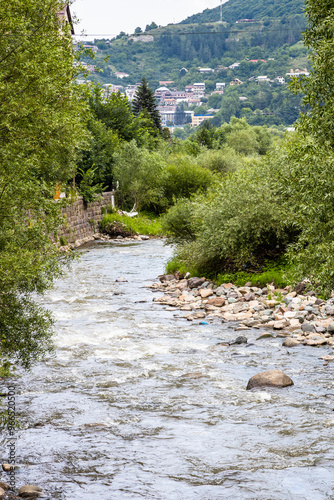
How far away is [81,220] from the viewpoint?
40.4 meters

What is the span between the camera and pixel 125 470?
8.18m

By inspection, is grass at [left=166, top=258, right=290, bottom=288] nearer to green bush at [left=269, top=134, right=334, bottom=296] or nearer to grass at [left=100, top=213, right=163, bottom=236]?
A: green bush at [left=269, top=134, right=334, bottom=296]

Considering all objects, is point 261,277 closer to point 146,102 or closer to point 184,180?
point 184,180

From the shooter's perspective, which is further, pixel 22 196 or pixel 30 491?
pixel 22 196

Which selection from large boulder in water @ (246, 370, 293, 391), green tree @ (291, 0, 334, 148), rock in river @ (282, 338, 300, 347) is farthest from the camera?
rock in river @ (282, 338, 300, 347)

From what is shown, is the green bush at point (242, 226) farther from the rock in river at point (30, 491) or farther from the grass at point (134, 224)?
the grass at point (134, 224)

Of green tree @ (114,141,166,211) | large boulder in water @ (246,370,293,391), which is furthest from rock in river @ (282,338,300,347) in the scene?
green tree @ (114,141,166,211)

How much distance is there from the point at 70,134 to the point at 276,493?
1073cm

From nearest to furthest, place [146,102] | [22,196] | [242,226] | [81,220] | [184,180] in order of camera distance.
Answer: [22,196]
[242,226]
[81,220]
[184,180]
[146,102]

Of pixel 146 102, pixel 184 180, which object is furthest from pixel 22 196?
pixel 146 102

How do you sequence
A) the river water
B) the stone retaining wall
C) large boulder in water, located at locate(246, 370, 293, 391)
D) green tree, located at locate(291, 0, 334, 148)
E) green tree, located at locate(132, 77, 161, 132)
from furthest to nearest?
green tree, located at locate(132, 77, 161, 132) → the stone retaining wall → large boulder in water, located at locate(246, 370, 293, 391) → green tree, located at locate(291, 0, 334, 148) → the river water

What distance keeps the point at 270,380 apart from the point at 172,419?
7.69 feet

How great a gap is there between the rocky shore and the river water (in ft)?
1.99

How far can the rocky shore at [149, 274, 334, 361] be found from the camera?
1508 centimetres
